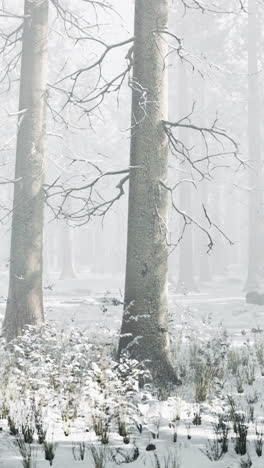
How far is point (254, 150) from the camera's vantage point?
20.8 meters

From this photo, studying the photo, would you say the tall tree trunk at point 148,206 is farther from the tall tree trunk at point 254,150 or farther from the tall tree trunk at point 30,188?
the tall tree trunk at point 254,150

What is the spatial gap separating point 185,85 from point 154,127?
18.0 m

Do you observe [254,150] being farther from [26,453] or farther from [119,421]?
[26,453]

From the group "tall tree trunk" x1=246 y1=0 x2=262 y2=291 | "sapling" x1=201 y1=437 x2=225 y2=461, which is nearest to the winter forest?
"sapling" x1=201 y1=437 x2=225 y2=461

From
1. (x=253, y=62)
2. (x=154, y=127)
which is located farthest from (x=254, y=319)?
(x=253, y=62)

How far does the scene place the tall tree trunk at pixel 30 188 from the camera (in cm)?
879

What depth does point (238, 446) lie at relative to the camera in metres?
4.03

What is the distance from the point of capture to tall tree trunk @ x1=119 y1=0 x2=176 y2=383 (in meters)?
6.37

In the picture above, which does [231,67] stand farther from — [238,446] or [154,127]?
[238,446]

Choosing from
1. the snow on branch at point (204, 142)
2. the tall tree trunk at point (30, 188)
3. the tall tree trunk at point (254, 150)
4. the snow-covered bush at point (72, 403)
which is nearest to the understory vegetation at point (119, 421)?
the snow-covered bush at point (72, 403)

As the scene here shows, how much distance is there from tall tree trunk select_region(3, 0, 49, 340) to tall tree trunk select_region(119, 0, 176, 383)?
2838 mm

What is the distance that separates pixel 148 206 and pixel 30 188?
3270 millimetres

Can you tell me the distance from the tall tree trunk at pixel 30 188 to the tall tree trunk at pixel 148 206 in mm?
2838

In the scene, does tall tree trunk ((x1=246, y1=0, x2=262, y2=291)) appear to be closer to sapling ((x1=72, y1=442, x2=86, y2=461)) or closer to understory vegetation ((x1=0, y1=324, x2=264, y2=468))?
understory vegetation ((x1=0, y1=324, x2=264, y2=468))
